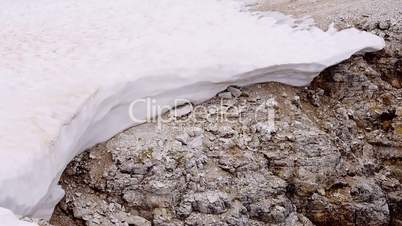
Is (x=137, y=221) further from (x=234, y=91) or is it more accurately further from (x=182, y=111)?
(x=234, y=91)

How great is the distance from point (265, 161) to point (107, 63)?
238 cm

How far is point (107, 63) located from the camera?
6.26m

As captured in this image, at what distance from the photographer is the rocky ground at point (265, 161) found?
5.54m

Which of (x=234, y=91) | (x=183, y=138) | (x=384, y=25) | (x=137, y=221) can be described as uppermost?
(x=384, y=25)

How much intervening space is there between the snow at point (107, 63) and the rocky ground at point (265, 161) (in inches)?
10.5

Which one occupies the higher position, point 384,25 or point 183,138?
point 384,25

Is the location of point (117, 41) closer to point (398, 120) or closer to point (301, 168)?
point (301, 168)

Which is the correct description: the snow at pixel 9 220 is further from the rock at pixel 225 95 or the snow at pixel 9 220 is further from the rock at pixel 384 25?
the rock at pixel 384 25

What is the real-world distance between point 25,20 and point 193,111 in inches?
132

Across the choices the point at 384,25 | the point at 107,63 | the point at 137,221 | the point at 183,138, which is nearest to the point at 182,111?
the point at 183,138

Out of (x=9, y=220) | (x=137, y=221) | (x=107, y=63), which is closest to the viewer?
(x=9, y=220)

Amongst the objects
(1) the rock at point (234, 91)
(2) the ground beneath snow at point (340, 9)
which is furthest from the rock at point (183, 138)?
(2) the ground beneath snow at point (340, 9)

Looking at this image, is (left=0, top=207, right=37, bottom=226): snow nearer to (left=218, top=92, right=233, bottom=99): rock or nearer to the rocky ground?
the rocky ground

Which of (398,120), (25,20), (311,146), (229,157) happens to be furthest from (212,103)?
(25,20)
